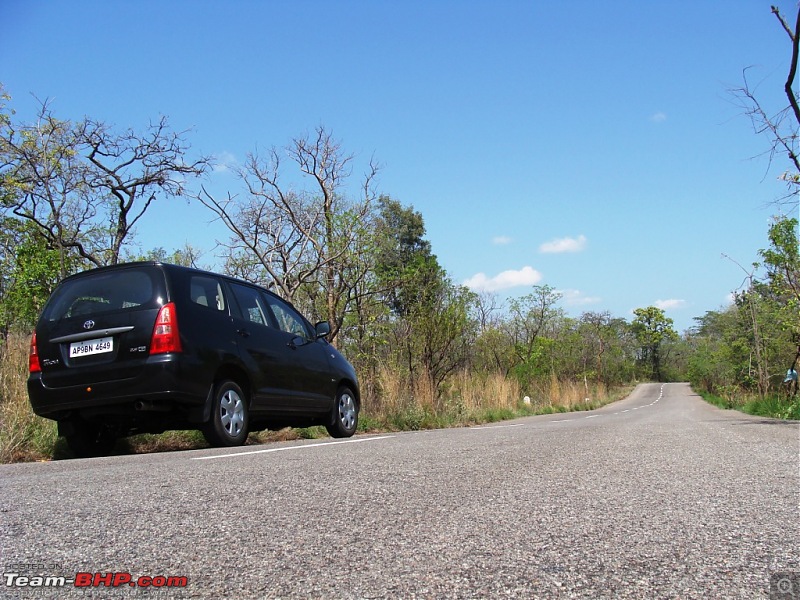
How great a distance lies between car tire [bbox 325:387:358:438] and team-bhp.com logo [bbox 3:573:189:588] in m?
6.95

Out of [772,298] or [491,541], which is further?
[772,298]

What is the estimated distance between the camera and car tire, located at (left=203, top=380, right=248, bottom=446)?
6.75 m

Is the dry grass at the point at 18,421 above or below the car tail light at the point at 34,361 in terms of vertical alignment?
below

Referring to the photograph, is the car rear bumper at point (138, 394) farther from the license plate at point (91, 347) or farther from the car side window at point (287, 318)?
the car side window at point (287, 318)

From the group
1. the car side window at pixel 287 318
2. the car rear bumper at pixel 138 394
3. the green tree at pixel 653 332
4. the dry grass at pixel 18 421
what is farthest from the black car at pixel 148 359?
the green tree at pixel 653 332

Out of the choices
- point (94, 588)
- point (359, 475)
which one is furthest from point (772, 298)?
point (94, 588)

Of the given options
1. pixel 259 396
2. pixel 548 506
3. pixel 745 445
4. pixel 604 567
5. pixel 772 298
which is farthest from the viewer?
pixel 772 298

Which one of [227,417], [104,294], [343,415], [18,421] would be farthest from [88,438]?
[343,415]

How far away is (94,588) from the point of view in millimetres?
2014

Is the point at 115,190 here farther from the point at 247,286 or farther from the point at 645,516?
the point at 645,516

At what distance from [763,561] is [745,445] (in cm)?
452

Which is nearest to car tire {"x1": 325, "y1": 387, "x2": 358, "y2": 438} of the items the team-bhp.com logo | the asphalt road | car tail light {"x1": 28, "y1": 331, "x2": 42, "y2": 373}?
car tail light {"x1": 28, "y1": 331, "x2": 42, "y2": 373}

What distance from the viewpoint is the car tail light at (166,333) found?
6293 mm

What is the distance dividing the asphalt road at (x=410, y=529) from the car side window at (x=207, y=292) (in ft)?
7.89
